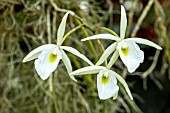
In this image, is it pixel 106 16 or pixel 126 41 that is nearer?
pixel 126 41

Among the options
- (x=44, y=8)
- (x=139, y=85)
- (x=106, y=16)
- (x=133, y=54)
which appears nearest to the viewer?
(x=133, y=54)

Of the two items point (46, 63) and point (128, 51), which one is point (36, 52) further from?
point (128, 51)

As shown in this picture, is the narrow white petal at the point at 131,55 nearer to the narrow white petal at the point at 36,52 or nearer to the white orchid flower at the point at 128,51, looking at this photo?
the white orchid flower at the point at 128,51

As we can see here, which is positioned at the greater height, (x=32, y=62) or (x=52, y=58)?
(x=52, y=58)

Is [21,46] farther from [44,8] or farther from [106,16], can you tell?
[106,16]

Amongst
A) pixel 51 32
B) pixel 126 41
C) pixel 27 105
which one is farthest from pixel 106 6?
pixel 126 41

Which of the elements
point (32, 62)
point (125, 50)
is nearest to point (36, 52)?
point (125, 50)

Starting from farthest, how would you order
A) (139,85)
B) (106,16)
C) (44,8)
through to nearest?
1. (139,85)
2. (106,16)
3. (44,8)
